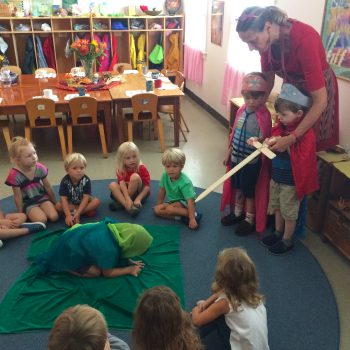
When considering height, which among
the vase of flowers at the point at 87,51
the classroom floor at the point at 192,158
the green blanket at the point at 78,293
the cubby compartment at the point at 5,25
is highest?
the cubby compartment at the point at 5,25

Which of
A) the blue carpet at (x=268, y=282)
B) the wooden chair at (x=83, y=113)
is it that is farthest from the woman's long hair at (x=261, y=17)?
the wooden chair at (x=83, y=113)

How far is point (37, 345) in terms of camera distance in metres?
1.89

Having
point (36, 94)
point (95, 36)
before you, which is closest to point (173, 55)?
point (95, 36)

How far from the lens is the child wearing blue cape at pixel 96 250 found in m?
2.19

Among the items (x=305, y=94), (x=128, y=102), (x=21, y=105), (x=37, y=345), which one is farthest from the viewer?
(x=128, y=102)

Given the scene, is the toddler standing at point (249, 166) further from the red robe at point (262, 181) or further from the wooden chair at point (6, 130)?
the wooden chair at point (6, 130)

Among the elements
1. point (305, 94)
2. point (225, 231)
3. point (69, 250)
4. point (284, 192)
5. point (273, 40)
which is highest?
point (273, 40)

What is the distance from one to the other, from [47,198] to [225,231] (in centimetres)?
138

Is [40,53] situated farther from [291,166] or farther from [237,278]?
[237,278]

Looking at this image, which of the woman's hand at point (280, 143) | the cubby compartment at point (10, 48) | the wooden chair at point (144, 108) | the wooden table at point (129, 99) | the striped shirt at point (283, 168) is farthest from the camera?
the cubby compartment at point (10, 48)

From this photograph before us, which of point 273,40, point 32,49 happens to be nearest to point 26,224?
point 273,40

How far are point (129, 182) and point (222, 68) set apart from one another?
265 cm

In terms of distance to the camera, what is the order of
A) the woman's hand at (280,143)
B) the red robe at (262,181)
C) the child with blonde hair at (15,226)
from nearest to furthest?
the woman's hand at (280,143)
the red robe at (262,181)
the child with blonde hair at (15,226)

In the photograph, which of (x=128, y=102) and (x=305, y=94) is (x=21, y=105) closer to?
(x=128, y=102)
